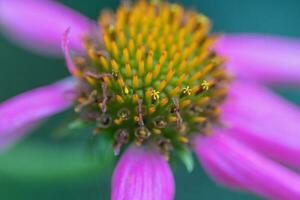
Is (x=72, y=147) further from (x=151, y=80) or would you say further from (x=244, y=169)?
(x=244, y=169)

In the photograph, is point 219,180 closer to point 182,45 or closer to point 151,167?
point 151,167

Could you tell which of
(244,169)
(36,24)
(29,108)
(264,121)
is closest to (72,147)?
(36,24)

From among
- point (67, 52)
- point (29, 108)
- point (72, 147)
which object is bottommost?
point (72, 147)

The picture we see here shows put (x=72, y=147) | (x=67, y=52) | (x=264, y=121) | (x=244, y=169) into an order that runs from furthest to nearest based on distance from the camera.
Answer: (x=72, y=147) < (x=264, y=121) < (x=244, y=169) < (x=67, y=52)

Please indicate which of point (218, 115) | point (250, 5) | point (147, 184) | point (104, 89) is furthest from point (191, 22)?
point (250, 5)

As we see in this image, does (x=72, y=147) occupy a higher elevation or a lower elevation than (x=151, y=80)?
lower

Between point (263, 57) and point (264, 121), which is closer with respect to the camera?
point (264, 121)
